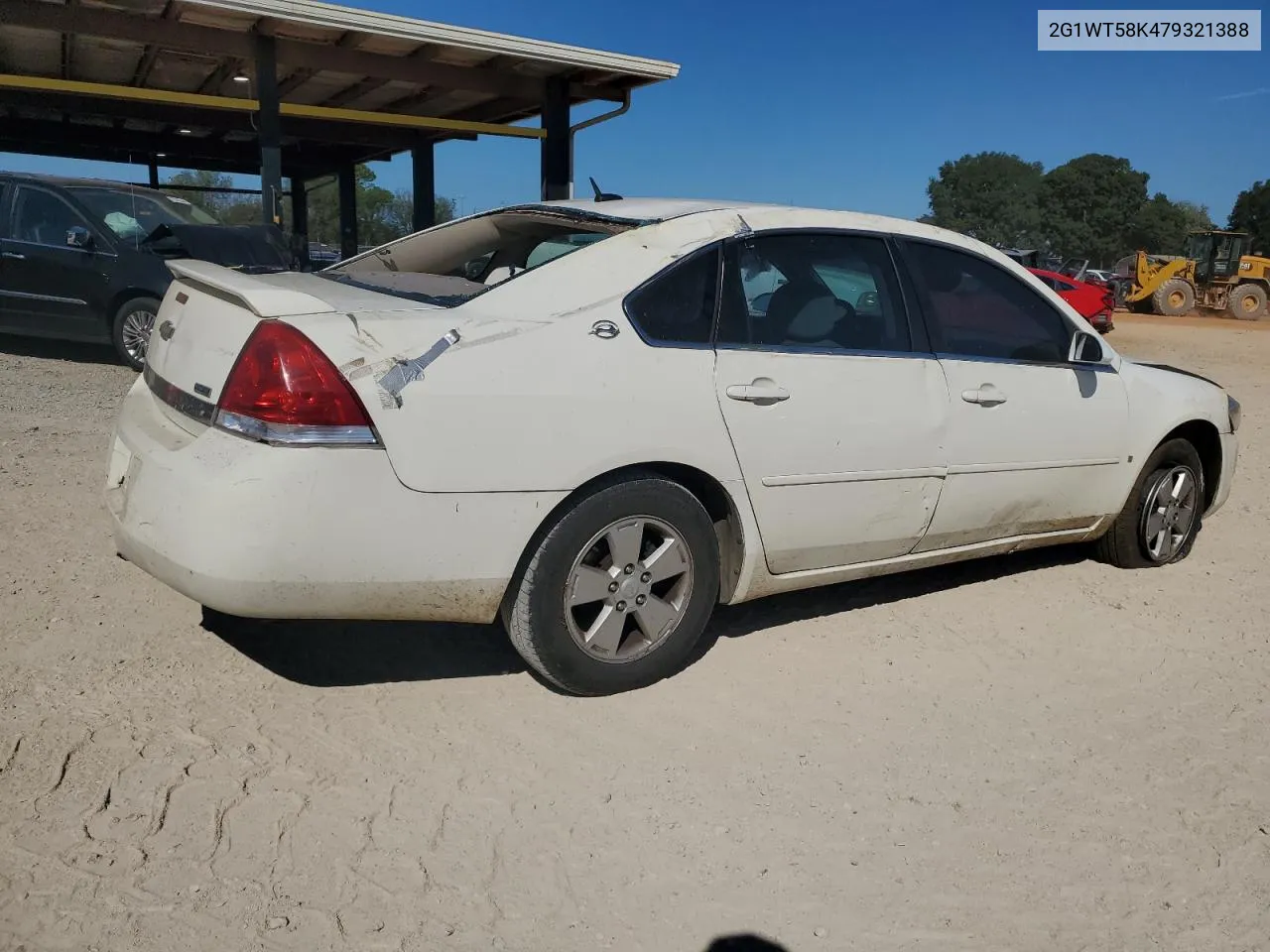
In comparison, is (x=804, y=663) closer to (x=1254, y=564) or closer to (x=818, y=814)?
(x=818, y=814)

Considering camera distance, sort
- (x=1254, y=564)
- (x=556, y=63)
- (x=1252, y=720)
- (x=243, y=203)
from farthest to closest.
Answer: (x=243, y=203), (x=556, y=63), (x=1254, y=564), (x=1252, y=720)

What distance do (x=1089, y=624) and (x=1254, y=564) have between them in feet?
5.18

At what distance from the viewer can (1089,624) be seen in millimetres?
4336

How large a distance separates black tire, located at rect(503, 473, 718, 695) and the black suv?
6898 millimetres

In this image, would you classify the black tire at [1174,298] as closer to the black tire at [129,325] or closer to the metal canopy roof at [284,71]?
the metal canopy roof at [284,71]

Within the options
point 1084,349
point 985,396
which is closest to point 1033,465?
point 985,396

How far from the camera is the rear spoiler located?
9.48 feet

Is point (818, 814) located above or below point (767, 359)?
below

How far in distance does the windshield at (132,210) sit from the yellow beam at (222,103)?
1.47 m

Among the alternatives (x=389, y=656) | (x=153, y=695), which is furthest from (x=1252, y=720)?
(x=153, y=695)

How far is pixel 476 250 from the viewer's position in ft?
14.3

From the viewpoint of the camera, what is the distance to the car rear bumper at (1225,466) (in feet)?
17.2

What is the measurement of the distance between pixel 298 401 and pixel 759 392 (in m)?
1.43

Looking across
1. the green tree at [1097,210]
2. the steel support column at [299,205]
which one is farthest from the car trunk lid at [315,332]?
the green tree at [1097,210]
